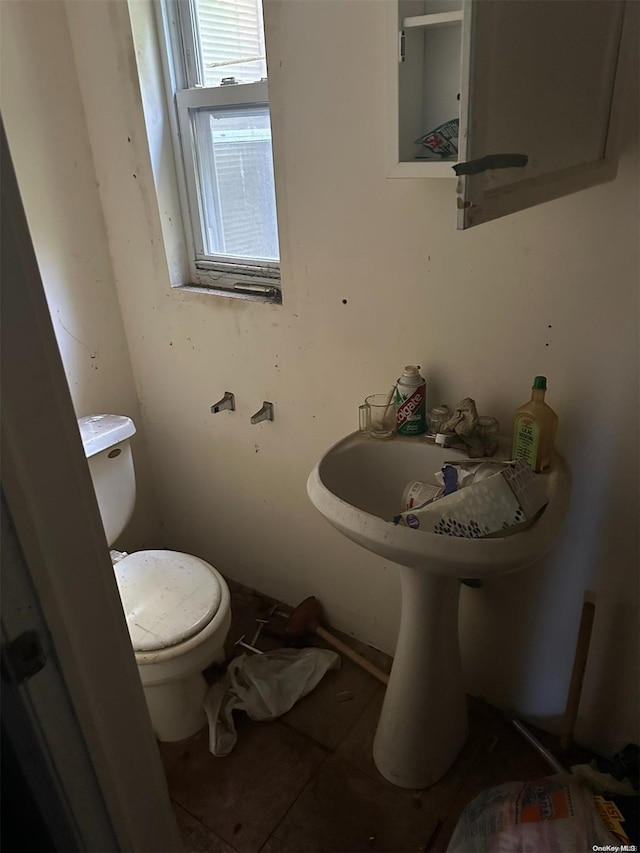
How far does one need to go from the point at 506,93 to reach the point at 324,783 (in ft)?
4.90

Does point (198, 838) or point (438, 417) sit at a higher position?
point (438, 417)

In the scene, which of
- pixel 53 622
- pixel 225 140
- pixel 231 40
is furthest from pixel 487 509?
pixel 231 40

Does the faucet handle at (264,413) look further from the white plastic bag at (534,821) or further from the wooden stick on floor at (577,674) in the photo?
the white plastic bag at (534,821)

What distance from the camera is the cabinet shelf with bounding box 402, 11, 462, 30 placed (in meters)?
0.91

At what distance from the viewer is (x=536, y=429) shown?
3.82 feet

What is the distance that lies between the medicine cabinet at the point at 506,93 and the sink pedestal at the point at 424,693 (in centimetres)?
79

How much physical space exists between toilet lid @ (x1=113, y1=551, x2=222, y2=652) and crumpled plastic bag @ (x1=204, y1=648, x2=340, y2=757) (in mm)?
327

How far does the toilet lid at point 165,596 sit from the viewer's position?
1.41 m

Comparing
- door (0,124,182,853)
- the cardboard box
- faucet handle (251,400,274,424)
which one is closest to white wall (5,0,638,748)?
faucet handle (251,400,274,424)

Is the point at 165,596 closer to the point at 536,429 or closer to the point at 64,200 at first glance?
the point at 536,429

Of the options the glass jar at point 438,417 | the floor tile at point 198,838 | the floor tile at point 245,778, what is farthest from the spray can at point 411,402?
the floor tile at point 198,838

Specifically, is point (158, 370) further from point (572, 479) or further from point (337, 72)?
point (572, 479)

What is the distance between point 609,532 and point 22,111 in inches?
69.6

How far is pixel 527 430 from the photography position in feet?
3.87
